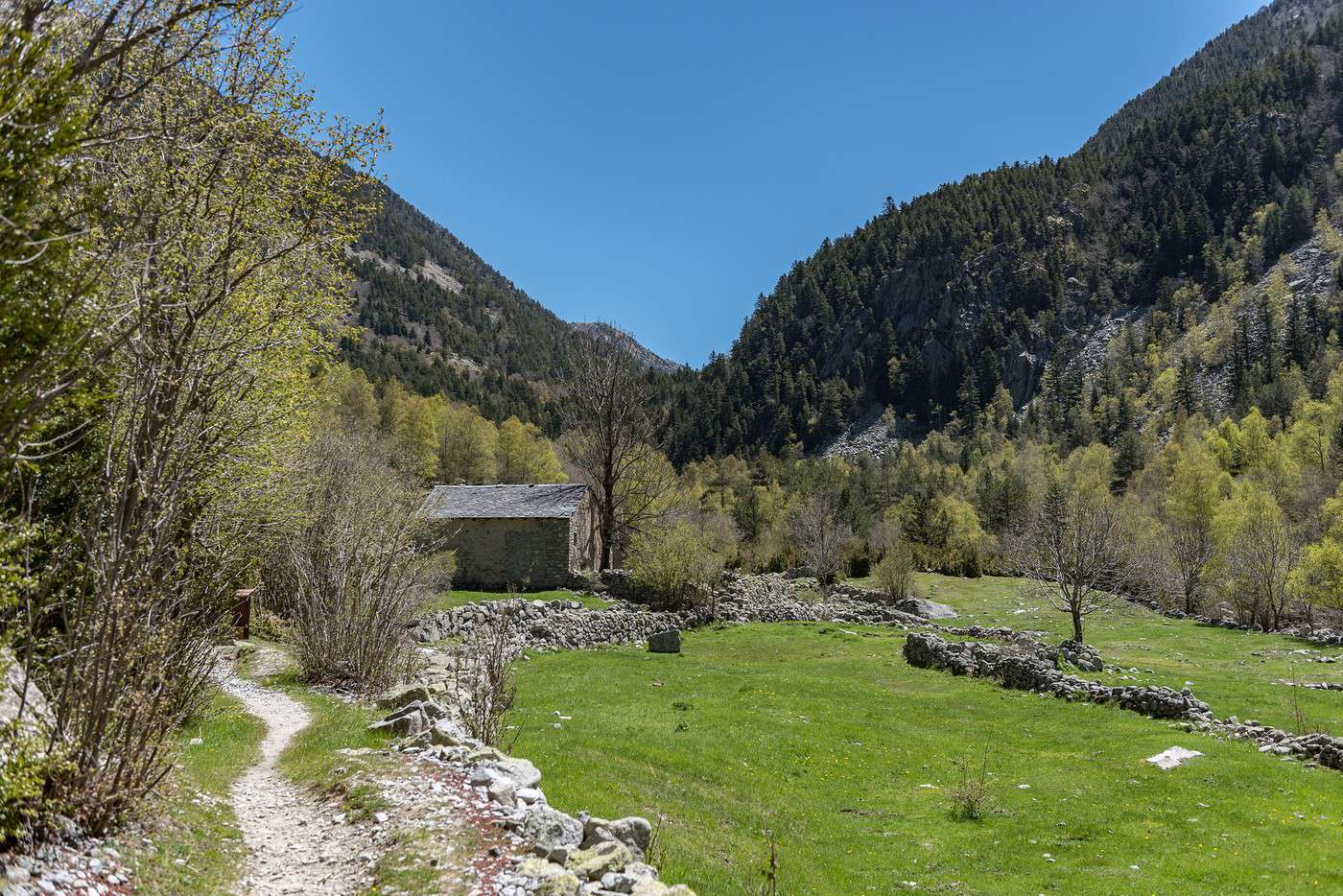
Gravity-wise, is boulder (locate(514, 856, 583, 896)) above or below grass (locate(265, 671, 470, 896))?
above

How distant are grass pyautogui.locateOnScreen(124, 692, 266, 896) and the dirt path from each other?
0.17m

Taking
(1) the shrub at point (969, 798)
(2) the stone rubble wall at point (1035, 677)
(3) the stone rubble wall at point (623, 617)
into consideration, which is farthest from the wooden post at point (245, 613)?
(2) the stone rubble wall at point (1035, 677)

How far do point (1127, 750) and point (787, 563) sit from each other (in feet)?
182

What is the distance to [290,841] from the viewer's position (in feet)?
26.0

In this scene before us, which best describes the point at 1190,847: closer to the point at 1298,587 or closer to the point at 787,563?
the point at 1298,587

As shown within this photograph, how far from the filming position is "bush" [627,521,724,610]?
1446 inches

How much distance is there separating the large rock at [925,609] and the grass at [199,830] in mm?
39864

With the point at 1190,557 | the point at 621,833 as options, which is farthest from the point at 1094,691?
the point at 1190,557

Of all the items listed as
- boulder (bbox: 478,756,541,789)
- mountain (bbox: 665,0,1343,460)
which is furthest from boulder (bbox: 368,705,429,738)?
mountain (bbox: 665,0,1343,460)

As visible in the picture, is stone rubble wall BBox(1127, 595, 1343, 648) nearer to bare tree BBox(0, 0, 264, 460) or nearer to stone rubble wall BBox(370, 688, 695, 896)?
stone rubble wall BBox(370, 688, 695, 896)

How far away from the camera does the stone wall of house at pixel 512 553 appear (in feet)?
134

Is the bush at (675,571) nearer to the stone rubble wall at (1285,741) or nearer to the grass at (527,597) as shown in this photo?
the grass at (527,597)

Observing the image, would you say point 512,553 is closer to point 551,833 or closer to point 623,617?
point 623,617

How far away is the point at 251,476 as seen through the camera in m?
15.5
